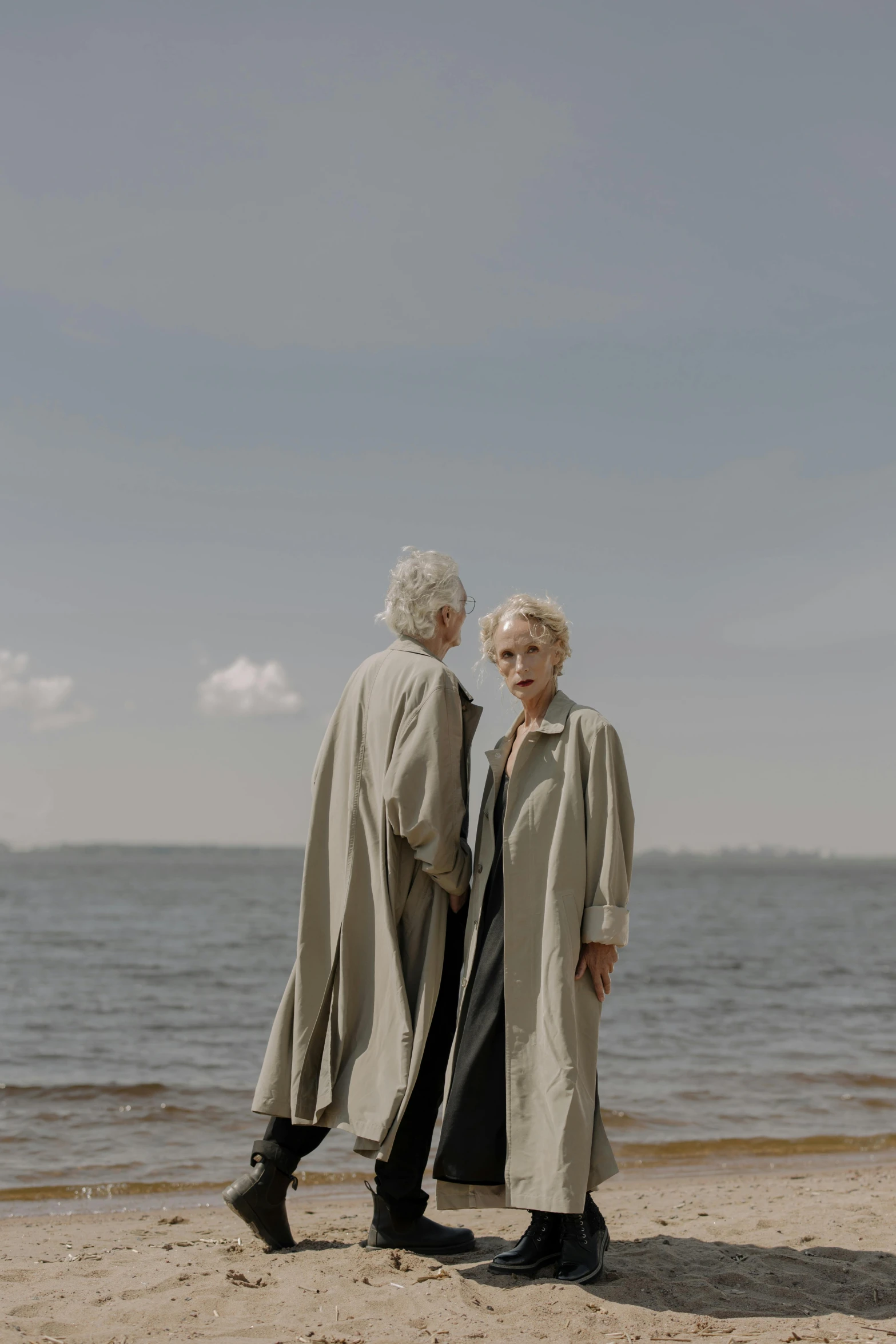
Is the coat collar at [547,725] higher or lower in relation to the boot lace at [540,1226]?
higher

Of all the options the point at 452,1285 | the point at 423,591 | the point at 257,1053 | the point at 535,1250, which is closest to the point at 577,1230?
the point at 535,1250

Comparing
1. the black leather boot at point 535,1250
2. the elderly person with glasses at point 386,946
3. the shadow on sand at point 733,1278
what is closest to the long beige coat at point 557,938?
the elderly person with glasses at point 386,946

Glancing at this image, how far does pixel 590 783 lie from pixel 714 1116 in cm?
484

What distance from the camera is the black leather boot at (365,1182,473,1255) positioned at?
3541 mm

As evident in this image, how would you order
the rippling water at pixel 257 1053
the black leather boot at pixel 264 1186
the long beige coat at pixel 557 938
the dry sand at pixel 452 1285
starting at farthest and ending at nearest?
the rippling water at pixel 257 1053
the black leather boot at pixel 264 1186
the long beige coat at pixel 557 938
the dry sand at pixel 452 1285

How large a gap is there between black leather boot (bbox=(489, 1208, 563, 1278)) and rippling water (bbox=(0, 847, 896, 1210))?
2561 millimetres

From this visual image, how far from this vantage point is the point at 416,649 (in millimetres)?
3576

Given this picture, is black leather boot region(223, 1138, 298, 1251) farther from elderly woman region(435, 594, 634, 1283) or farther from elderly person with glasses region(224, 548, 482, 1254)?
elderly woman region(435, 594, 634, 1283)

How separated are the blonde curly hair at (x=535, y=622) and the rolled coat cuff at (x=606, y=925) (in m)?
0.80

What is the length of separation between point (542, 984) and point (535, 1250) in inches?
35.2

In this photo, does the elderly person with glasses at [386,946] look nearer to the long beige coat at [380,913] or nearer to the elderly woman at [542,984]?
the long beige coat at [380,913]

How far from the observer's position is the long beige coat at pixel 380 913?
325 centimetres

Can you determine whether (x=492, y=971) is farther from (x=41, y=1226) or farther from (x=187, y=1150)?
(x=187, y=1150)

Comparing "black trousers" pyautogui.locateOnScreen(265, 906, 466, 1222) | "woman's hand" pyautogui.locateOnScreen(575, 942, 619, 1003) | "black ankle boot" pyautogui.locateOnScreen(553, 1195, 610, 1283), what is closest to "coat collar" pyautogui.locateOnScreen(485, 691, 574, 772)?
"black trousers" pyautogui.locateOnScreen(265, 906, 466, 1222)
